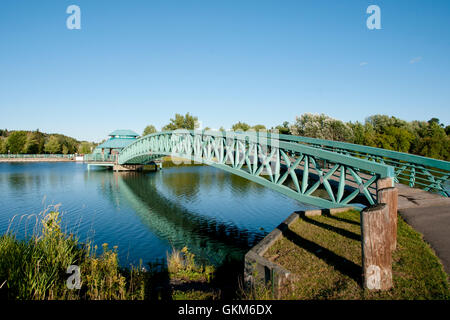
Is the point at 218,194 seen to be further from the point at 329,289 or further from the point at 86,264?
the point at 329,289

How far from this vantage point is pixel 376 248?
454 centimetres

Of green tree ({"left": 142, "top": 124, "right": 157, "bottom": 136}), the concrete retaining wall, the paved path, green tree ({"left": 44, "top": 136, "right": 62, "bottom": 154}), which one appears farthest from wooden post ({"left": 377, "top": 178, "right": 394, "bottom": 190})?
green tree ({"left": 44, "top": 136, "right": 62, "bottom": 154})

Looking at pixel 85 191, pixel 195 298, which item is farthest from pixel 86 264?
pixel 85 191

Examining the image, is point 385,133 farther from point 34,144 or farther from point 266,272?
point 34,144

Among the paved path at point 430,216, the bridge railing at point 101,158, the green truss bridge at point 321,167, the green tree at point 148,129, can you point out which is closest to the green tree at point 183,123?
the green tree at point 148,129

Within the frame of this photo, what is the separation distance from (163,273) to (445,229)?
8015mm

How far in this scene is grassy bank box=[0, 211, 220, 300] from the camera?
18.4 ft

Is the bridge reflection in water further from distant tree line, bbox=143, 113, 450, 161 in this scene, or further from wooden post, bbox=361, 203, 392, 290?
distant tree line, bbox=143, 113, 450, 161

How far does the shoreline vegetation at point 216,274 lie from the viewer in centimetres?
476

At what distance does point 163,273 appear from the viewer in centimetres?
857

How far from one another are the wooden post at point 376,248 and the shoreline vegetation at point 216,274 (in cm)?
19

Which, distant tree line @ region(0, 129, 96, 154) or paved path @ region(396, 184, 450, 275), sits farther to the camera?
distant tree line @ region(0, 129, 96, 154)

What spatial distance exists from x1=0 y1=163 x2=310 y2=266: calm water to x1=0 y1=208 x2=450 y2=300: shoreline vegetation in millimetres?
2359

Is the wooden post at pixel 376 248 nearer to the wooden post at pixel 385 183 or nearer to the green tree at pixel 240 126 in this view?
the wooden post at pixel 385 183
